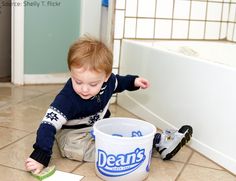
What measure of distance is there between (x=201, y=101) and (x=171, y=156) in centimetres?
22

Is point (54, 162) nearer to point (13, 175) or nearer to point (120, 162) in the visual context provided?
point (13, 175)

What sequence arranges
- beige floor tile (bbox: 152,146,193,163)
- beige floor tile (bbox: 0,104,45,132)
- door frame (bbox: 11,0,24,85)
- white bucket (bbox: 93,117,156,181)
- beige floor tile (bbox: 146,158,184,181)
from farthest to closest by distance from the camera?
door frame (bbox: 11,0,24,85), beige floor tile (bbox: 0,104,45,132), beige floor tile (bbox: 152,146,193,163), beige floor tile (bbox: 146,158,184,181), white bucket (bbox: 93,117,156,181)

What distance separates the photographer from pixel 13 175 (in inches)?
37.0

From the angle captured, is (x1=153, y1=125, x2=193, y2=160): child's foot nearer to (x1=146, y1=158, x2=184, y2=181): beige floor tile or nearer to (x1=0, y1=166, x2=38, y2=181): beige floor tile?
(x1=146, y1=158, x2=184, y2=181): beige floor tile

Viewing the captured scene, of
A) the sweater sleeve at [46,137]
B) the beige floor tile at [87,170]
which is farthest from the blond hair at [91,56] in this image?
the beige floor tile at [87,170]

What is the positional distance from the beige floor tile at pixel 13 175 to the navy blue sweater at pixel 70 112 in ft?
0.18

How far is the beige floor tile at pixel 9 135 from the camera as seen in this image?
117cm

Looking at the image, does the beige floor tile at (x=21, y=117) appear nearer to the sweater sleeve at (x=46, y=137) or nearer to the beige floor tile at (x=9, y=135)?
the beige floor tile at (x=9, y=135)

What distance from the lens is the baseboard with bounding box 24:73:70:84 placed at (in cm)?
202

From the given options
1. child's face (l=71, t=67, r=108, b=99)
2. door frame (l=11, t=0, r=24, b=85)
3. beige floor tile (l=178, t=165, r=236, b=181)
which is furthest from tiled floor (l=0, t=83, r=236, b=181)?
door frame (l=11, t=0, r=24, b=85)

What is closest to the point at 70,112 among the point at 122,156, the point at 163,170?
the point at 122,156

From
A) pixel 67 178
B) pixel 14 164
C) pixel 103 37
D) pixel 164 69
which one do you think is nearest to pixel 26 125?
pixel 14 164

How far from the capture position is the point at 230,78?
1.04m

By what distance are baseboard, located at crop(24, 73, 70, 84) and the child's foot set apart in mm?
1099
